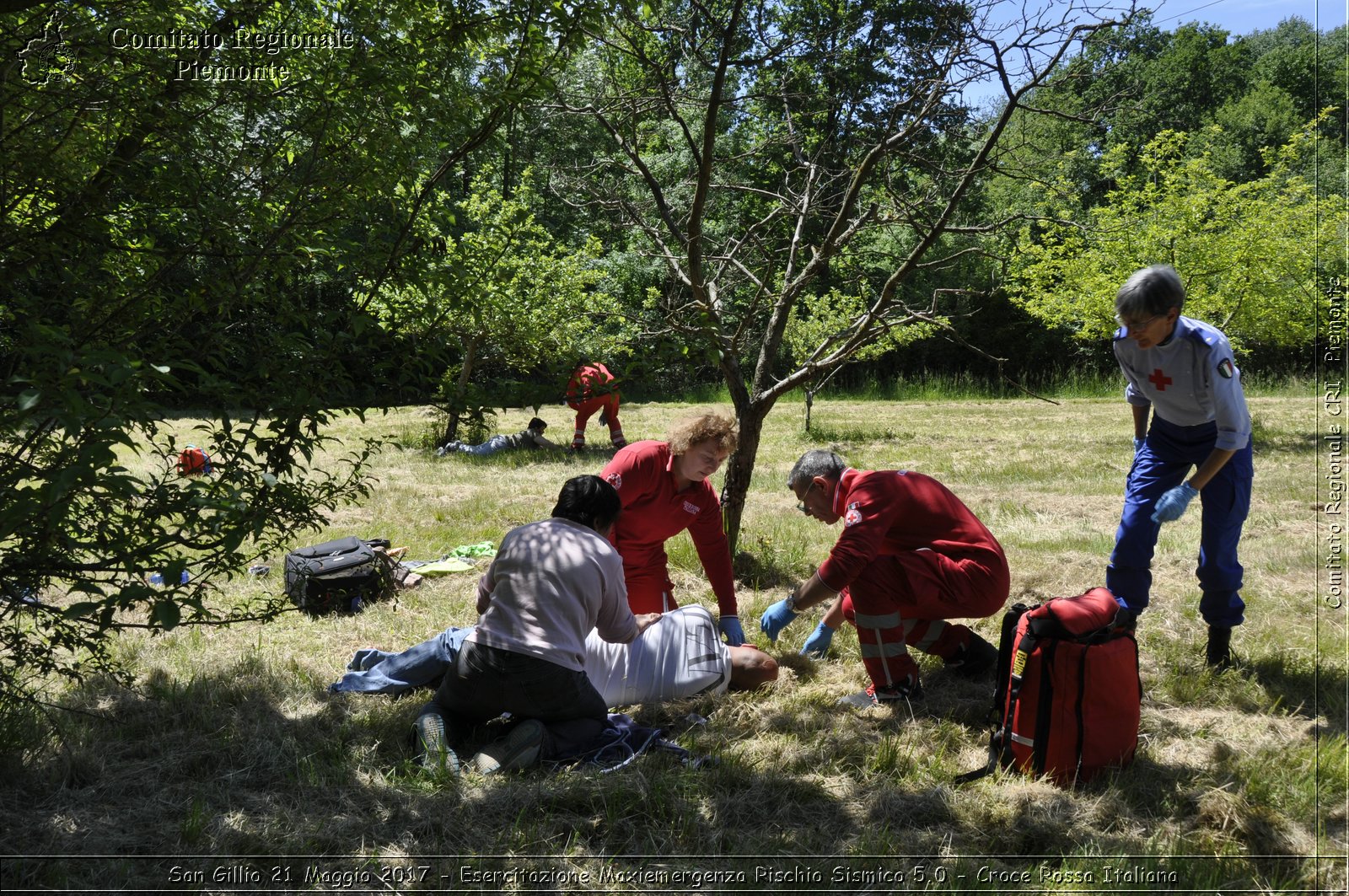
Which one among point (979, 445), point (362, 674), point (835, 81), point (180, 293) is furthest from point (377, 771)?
point (979, 445)

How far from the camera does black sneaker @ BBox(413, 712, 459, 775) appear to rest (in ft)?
11.2

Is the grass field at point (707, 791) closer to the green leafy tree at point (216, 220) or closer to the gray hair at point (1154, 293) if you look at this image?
the green leafy tree at point (216, 220)

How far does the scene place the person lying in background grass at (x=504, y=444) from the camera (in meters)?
12.2

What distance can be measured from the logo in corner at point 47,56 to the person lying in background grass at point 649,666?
252 centimetres

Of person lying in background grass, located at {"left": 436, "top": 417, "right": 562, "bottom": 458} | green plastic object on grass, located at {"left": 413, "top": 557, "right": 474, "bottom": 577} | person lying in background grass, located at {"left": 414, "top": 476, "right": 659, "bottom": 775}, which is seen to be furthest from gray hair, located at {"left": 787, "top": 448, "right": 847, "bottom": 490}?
person lying in background grass, located at {"left": 436, "top": 417, "right": 562, "bottom": 458}

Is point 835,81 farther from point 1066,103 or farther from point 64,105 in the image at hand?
point 64,105

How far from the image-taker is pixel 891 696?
421cm

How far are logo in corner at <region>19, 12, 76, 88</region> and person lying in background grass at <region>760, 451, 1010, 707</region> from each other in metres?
3.16

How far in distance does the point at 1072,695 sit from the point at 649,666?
1679mm

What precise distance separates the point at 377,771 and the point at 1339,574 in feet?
17.7

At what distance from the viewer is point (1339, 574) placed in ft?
18.5

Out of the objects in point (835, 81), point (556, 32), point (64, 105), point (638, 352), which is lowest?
point (638, 352)

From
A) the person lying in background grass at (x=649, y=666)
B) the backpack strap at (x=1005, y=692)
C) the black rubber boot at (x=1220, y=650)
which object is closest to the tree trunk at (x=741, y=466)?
the person lying in background grass at (x=649, y=666)

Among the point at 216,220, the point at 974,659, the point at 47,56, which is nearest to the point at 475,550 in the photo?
the point at 974,659
